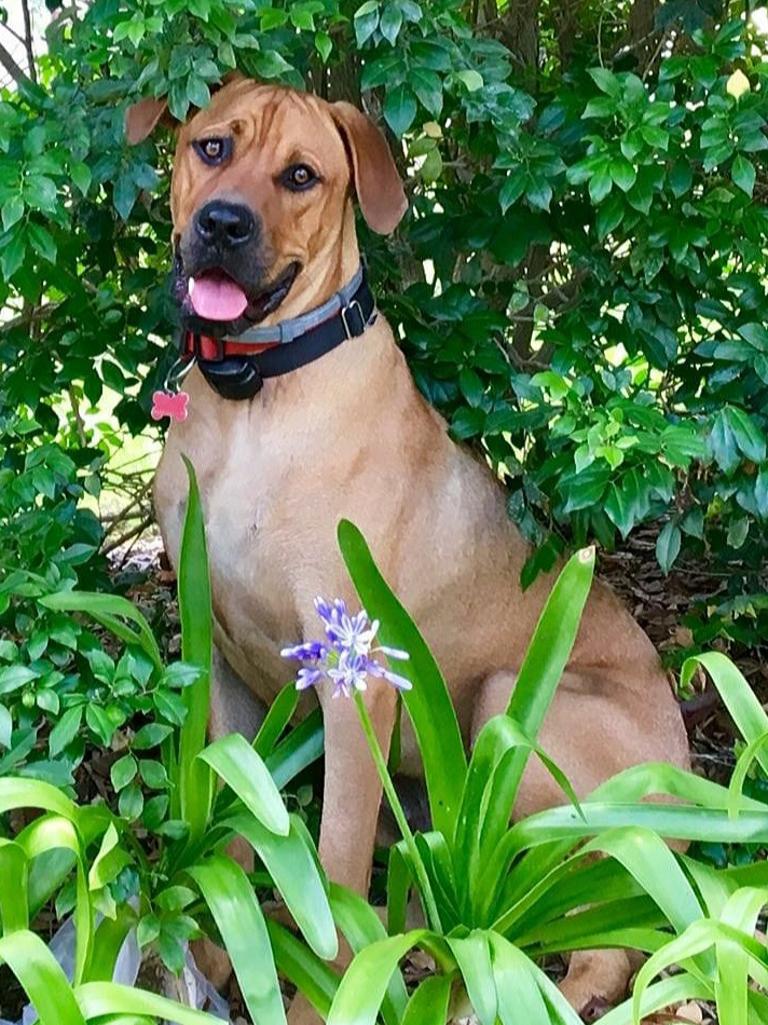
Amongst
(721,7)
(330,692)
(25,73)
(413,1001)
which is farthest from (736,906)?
(25,73)

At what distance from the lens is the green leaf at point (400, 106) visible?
2.36 m

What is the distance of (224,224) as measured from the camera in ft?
7.82

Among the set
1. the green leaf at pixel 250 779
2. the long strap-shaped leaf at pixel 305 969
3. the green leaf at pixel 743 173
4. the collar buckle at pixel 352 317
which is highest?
the green leaf at pixel 743 173

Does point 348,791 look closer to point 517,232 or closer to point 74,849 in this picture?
point 74,849

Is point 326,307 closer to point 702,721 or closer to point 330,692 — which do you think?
point 330,692

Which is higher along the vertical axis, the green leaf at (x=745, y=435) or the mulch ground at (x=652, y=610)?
the green leaf at (x=745, y=435)

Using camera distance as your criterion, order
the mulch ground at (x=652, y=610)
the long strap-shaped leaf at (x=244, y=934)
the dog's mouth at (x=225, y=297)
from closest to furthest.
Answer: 1. the long strap-shaped leaf at (x=244, y=934)
2. the dog's mouth at (x=225, y=297)
3. the mulch ground at (x=652, y=610)

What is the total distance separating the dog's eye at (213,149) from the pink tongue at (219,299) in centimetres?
26

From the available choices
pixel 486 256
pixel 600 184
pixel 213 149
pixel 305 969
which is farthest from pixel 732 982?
pixel 486 256

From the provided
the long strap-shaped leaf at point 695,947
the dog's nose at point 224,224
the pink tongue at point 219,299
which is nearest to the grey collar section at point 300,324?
the pink tongue at point 219,299

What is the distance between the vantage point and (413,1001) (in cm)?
196

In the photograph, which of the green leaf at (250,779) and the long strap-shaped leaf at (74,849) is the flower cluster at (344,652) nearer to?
the green leaf at (250,779)

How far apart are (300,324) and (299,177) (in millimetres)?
295

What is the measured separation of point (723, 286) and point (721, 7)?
671mm
